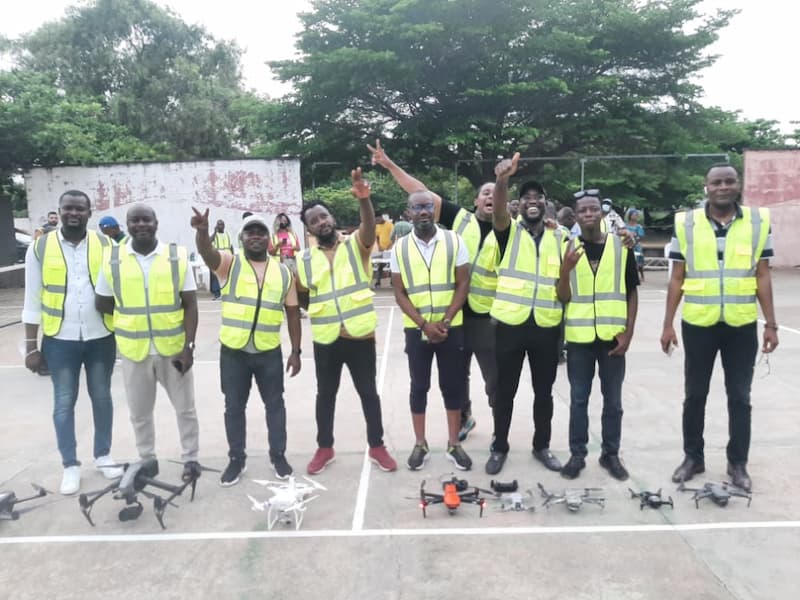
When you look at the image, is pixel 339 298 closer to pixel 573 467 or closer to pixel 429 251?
pixel 429 251

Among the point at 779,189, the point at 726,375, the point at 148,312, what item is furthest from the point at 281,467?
the point at 779,189

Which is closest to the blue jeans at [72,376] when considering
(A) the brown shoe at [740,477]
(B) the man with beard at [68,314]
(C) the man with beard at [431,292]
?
(B) the man with beard at [68,314]

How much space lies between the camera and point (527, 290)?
417 centimetres

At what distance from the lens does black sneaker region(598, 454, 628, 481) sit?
4203mm

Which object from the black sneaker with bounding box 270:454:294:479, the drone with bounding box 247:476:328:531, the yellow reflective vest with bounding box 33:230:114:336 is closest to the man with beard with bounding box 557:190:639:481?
the drone with bounding box 247:476:328:531

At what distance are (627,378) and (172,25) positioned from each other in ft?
97.6

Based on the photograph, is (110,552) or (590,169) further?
(590,169)

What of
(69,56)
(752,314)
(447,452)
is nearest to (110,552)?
(447,452)

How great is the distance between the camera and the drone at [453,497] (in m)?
3.71

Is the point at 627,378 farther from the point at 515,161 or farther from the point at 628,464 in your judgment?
the point at 515,161

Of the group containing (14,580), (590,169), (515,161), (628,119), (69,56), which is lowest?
(14,580)

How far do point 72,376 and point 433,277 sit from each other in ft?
8.04

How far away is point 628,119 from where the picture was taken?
18219 mm

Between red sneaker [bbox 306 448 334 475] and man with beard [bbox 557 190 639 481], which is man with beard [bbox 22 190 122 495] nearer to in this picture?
red sneaker [bbox 306 448 334 475]
